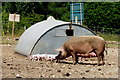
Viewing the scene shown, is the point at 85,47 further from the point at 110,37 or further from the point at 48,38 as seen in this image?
the point at 110,37

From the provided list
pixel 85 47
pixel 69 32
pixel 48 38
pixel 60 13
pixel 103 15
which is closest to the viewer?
pixel 85 47

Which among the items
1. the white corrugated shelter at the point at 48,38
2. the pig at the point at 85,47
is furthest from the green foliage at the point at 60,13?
the pig at the point at 85,47

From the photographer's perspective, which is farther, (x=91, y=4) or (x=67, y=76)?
(x=91, y=4)

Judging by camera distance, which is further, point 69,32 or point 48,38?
point 69,32

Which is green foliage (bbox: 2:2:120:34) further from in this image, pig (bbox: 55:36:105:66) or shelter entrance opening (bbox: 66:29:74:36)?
pig (bbox: 55:36:105:66)

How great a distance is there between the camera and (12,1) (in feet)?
102

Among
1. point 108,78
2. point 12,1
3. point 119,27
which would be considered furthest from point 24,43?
point 12,1

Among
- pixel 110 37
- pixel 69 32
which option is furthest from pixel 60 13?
pixel 69 32

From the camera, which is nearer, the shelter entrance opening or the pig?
the pig

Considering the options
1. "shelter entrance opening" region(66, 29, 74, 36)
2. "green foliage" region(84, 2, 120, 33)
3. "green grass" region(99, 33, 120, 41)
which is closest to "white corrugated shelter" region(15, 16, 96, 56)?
"shelter entrance opening" region(66, 29, 74, 36)

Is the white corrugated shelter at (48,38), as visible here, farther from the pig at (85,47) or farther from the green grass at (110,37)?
the green grass at (110,37)

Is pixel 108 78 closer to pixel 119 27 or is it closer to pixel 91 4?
pixel 119 27

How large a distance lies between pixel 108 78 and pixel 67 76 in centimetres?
77

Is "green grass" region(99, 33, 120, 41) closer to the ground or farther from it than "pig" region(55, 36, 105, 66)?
closer to the ground
